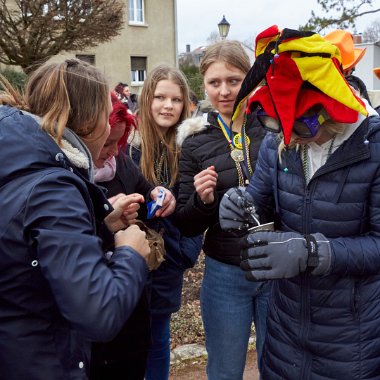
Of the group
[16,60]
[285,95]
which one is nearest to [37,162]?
[285,95]

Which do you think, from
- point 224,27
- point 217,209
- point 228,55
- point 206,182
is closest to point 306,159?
point 206,182

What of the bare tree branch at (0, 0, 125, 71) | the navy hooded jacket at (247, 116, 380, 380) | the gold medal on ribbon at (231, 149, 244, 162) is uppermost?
the bare tree branch at (0, 0, 125, 71)

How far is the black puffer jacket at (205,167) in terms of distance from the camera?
236 cm

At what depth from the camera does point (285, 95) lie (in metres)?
1.65

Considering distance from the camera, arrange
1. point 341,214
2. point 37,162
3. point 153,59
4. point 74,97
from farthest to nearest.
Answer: point 153,59 → point 341,214 → point 74,97 → point 37,162

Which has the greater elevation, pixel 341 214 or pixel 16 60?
pixel 16 60

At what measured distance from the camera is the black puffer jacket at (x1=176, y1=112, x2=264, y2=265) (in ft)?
7.74

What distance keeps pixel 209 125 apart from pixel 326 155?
846 millimetres

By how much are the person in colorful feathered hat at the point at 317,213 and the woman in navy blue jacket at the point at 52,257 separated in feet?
1.94

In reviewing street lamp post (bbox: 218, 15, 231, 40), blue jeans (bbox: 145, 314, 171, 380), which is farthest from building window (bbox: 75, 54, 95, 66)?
street lamp post (bbox: 218, 15, 231, 40)

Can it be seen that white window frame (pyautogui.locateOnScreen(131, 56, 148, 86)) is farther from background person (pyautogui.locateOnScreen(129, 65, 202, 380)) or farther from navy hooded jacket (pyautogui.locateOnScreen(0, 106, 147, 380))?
navy hooded jacket (pyautogui.locateOnScreen(0, 106, 147, 380))

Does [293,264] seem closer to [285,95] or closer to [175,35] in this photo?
[285,95]

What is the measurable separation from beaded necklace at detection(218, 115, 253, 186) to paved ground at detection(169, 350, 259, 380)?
1.70 meters

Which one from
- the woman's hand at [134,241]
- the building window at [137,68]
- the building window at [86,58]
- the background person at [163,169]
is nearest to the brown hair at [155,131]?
the background person at [163,169]
